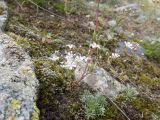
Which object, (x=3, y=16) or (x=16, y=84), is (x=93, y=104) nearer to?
(x=16, y=84)

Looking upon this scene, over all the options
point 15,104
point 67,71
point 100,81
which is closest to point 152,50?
point 100,81

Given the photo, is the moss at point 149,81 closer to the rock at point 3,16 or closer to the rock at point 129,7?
the rock at point 3,16

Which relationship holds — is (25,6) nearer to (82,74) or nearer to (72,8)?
(72,8)

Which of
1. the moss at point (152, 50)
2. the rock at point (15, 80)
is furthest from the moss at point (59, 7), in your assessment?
the rock at point (15, 80)

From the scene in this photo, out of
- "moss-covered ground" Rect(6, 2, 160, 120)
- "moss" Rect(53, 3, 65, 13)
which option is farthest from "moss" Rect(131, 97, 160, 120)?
"moss" Rect(53, 3, 65, 13)

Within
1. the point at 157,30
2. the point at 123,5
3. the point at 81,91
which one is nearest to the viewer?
the point at 81,91

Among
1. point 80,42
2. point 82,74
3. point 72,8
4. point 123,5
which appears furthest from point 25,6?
point 123,5
